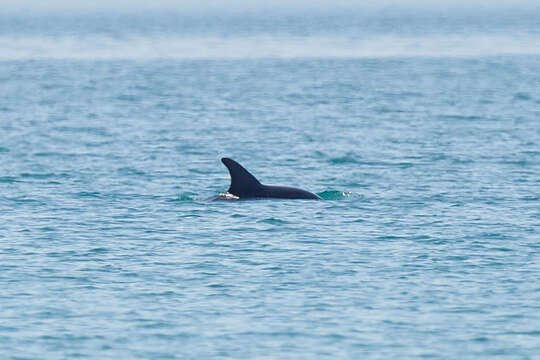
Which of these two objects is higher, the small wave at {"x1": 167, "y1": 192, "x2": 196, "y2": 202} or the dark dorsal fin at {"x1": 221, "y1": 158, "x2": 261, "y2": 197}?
the dark dorsal fin at {"x1": 221, "y1": 158, "x2": 261, "y2": 197}

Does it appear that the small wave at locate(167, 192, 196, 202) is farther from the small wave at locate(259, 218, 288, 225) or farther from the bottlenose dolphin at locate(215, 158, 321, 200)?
the small wave at locate(259, 218, 288, 225)

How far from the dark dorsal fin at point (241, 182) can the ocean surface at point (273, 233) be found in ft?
2.17

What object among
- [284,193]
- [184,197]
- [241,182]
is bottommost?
[184,197]

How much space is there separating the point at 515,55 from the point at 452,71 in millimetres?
27635

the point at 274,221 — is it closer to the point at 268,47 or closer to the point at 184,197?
the point at 184,197

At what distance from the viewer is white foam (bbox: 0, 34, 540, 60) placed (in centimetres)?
12900

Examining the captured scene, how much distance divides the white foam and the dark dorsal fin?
9342cm

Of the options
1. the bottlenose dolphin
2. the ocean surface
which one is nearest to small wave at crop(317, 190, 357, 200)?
the ocean surface

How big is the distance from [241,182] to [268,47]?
11524cm

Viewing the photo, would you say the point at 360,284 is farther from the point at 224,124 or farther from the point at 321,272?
the point at 224,124

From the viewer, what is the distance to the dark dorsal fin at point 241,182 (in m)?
30.9

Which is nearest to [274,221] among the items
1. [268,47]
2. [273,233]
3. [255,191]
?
[273,233]

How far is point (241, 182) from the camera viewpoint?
31.5 m

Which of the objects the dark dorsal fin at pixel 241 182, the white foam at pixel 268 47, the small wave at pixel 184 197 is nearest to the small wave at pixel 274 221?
the dark dorsal fin at pixel 241 182
